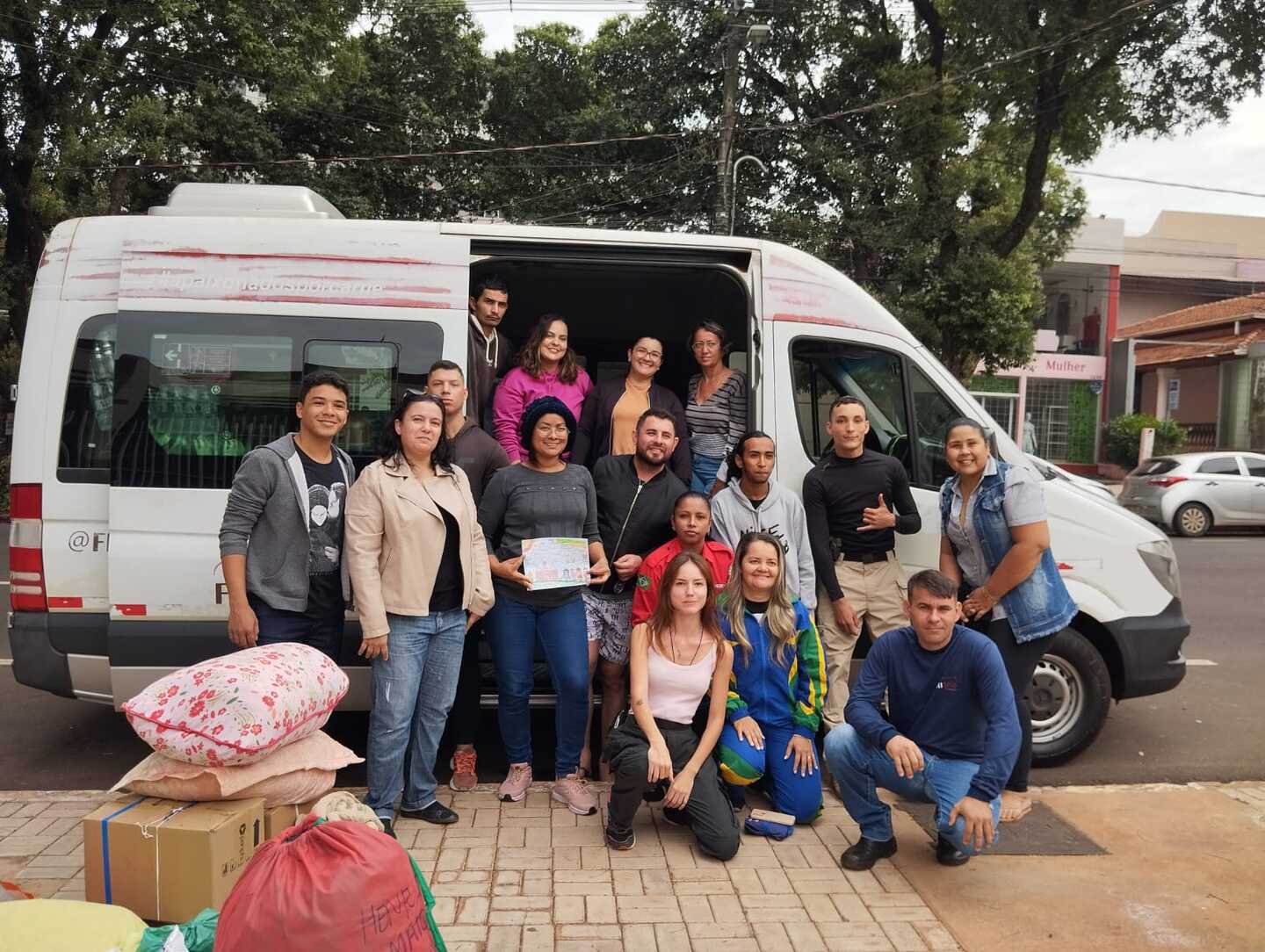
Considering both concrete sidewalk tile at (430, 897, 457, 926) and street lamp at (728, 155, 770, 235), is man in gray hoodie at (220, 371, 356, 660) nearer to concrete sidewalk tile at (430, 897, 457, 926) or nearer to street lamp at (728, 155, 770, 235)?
concrete sidewalk tile at (430, 897, 457, 926)

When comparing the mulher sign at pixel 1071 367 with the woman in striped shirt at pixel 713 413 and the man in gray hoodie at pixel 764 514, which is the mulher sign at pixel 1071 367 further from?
the man in gray hoodie at pixel 764 514

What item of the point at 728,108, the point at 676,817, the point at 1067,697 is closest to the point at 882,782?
the point at 676,817

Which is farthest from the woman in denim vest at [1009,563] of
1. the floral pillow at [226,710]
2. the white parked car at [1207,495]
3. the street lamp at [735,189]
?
the white parked car at [1207,495]

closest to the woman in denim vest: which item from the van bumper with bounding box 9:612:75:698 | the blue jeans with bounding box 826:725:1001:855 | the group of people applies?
the group of people

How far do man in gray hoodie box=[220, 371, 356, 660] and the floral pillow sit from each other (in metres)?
0.39

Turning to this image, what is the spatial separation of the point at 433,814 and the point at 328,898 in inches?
69.0

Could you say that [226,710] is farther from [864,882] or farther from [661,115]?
[661,115]

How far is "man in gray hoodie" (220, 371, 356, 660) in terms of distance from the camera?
3.82 m

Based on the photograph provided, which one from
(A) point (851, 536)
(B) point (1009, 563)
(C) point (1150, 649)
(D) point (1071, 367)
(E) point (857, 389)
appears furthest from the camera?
(D) point (1071, 367)

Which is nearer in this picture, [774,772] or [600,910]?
[600,910]

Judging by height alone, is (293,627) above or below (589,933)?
above

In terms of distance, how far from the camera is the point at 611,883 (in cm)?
365

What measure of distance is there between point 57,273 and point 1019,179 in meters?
14.9

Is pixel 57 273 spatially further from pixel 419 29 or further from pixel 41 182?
pixel 419 29
